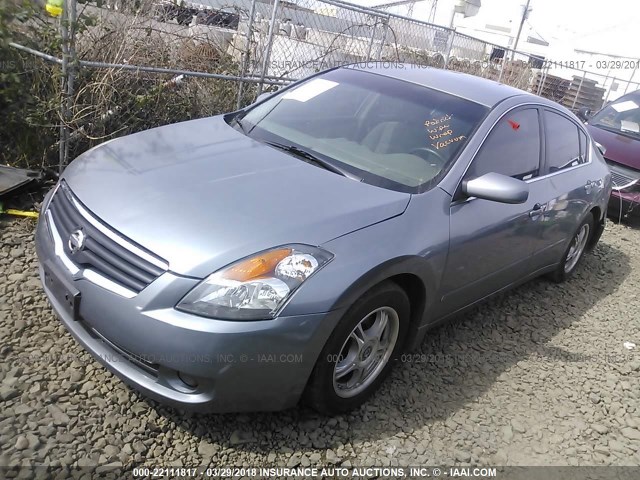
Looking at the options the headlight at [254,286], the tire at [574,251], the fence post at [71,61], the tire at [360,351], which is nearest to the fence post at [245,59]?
the fence post at [71,61]

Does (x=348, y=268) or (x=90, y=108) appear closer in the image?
(x=348, y=268)

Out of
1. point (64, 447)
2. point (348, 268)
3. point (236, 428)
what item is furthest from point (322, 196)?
point (64, 447)

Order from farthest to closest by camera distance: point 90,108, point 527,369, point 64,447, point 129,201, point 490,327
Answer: point 90,108, point 490,327, point 527,369, point 129,201, point 64,447

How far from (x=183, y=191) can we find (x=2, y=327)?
1330 mm

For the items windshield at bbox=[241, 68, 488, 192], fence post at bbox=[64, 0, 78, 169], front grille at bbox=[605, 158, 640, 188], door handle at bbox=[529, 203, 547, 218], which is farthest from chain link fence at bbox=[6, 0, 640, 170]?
front grille at bbox=[605, 158, 640, 188]

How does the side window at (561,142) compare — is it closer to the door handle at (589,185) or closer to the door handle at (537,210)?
the door handle at (589,185)

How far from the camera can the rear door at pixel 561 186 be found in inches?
153

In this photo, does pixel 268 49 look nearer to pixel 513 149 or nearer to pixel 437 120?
pixel 437 120

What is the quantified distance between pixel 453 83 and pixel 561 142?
108cm

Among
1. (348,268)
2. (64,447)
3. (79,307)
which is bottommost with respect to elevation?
(64,447)

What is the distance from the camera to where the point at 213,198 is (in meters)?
2.57

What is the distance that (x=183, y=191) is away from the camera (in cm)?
261

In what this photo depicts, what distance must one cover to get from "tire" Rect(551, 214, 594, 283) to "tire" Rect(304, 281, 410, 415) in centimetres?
246

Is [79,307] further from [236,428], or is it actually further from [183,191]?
[236,428]
